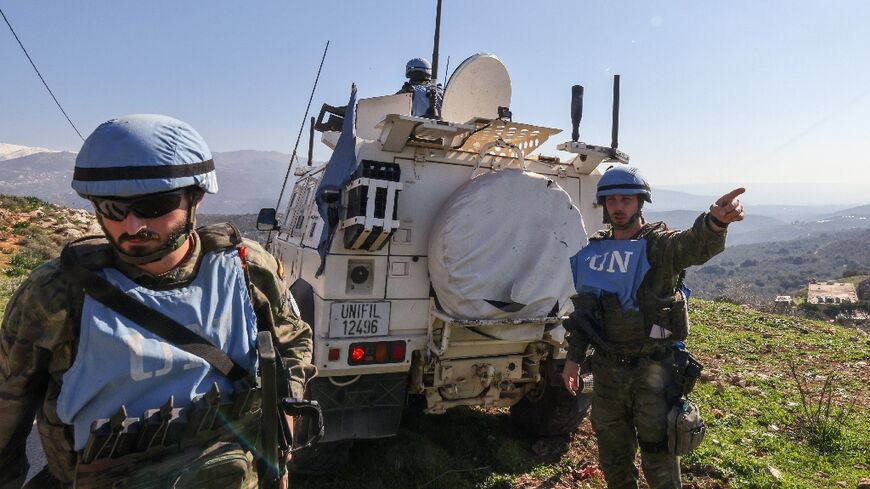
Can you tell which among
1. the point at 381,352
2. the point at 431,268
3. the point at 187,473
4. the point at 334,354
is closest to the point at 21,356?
the point at 187,473

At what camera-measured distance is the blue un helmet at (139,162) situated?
4.74 feet

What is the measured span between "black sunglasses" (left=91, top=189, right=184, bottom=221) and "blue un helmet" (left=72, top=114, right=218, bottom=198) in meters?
0.03

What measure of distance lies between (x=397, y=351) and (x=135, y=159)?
95.4 inches

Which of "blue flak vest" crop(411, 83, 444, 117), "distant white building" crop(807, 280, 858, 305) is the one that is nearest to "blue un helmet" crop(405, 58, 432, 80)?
Result: "blue flak vest" crop(411, 83, 444, 117)

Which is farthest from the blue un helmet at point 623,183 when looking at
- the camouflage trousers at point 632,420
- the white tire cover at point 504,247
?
the camouflage trousers at point 632,420

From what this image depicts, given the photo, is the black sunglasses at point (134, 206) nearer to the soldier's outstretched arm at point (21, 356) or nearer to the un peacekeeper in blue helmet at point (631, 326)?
the soldier's outstretched arm at point (21, 356)

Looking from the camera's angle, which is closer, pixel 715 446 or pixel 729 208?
pixel 729 208

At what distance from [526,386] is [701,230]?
2148 mm

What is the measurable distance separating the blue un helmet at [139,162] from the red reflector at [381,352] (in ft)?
6.87

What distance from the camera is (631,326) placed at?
295 cm

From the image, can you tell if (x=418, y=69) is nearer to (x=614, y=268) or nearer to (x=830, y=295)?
(x=614, y=268)

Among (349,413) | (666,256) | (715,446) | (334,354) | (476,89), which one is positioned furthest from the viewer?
(476,89)

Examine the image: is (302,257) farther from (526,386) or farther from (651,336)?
(651,336)

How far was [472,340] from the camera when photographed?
3.66 metres
